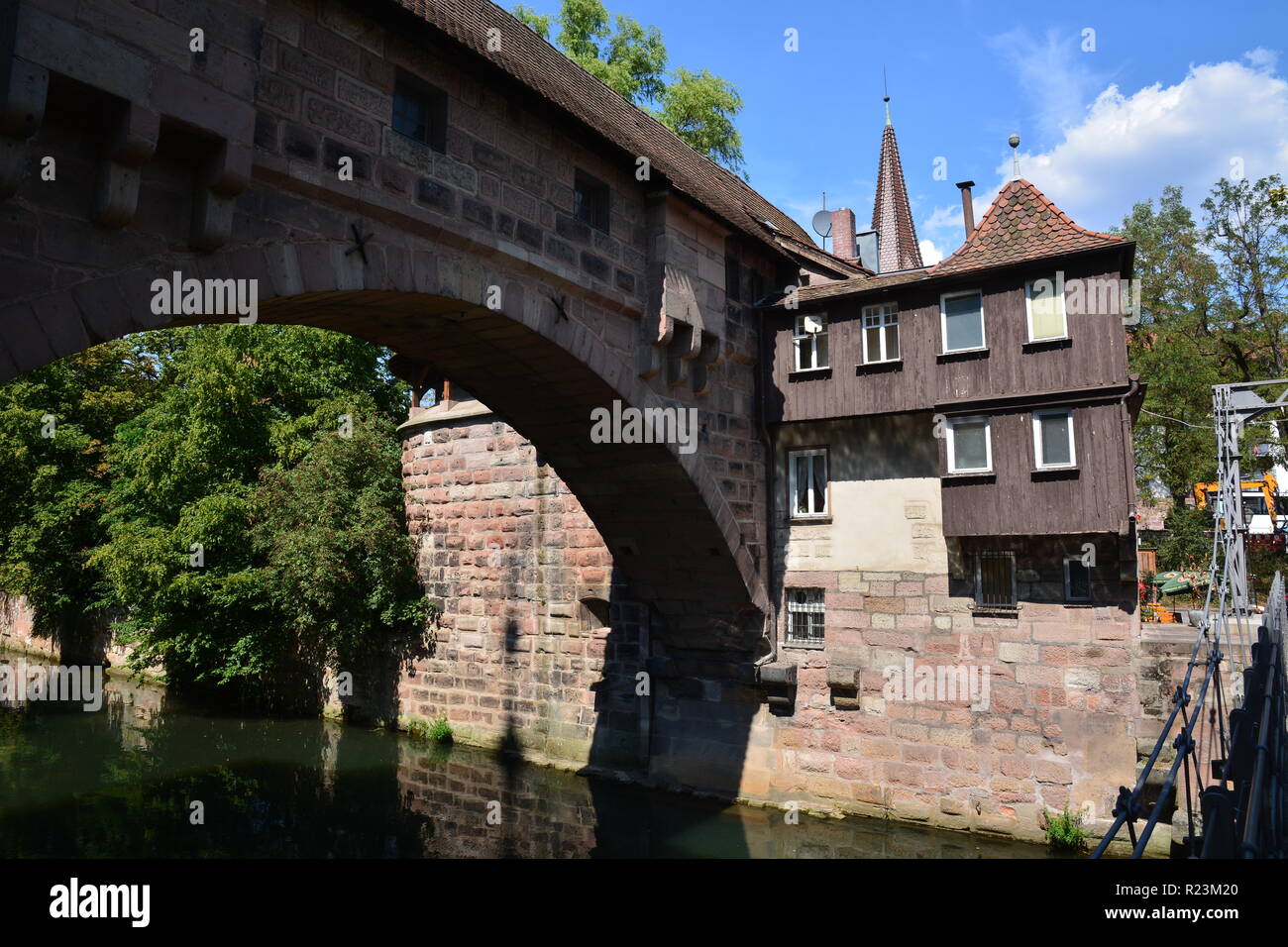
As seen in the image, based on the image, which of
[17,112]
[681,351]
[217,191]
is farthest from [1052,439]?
[17,112]

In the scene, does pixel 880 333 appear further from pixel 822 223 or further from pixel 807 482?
pixel 822 223

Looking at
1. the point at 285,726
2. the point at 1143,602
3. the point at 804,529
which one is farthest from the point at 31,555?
A: the point at 1143,602

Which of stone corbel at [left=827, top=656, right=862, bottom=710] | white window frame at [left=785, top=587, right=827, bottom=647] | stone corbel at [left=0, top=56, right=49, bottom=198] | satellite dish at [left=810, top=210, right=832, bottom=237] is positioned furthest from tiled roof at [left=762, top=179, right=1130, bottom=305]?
stone corbel at [left=0, top=56, right=49, bottom=198]

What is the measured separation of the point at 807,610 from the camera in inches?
473

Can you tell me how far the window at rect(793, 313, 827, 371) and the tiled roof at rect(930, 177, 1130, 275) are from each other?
1513 millimetres

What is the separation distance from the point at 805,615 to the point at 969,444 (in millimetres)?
3089

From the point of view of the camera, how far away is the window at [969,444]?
1056 cm

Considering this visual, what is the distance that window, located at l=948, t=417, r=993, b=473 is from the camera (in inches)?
416

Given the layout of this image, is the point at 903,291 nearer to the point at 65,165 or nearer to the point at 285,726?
the point at 65,165

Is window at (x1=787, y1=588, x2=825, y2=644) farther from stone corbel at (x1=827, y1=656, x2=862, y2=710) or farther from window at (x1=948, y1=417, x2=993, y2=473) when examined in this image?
window at (x1=948, y1=417, x2=993, y2=473)

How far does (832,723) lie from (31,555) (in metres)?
19.3

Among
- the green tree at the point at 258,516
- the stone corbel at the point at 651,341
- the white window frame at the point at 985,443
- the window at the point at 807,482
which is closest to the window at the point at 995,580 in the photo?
the white window frame at the point at 985,443

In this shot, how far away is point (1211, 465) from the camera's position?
19.6m

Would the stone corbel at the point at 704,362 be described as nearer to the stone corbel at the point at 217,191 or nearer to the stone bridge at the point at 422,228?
the stone bridge at the point at 422,228
